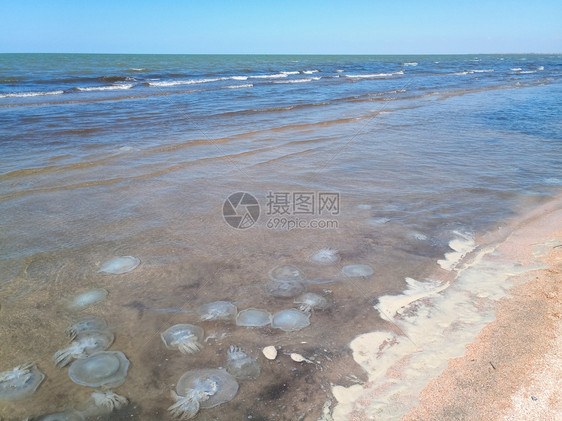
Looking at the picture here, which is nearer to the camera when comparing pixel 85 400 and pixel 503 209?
pixel 85 400

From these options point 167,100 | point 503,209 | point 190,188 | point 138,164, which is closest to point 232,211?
point 190,188

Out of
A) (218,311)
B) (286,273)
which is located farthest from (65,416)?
(286,273)

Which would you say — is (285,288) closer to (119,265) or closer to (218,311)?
(218,311)

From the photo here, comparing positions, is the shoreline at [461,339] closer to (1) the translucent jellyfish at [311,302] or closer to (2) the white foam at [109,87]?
(1) the translucent jellyfish at [311,302]

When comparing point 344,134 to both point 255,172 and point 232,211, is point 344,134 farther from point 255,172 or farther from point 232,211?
point 232,211

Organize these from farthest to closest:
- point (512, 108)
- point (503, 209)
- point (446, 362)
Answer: point (512, 108) → point (503, 209) → point (446, 362)

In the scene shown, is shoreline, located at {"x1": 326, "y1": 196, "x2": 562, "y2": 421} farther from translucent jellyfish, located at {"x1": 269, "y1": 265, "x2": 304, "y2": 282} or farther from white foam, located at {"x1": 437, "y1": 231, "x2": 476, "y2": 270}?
translucent jellyfish, located at {"x1": 269, "y1": 265, "x2": 304, "y2": 282}

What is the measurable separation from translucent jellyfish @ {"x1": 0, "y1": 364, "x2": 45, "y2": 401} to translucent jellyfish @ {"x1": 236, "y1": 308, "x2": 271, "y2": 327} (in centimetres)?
140

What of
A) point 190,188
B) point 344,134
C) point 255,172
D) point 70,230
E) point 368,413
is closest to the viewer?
point 368,413

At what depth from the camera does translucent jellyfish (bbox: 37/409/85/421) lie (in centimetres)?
222

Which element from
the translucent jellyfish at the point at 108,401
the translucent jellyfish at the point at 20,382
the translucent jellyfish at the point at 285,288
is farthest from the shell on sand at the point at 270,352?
the translucent jellyfish at the point at 20,382

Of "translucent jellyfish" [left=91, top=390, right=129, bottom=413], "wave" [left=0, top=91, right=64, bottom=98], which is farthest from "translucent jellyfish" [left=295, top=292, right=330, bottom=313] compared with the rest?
"wave" [left=0, top=91, right=64, bottom=98]

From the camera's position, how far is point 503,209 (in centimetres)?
516

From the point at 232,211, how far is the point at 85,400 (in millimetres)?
3225
